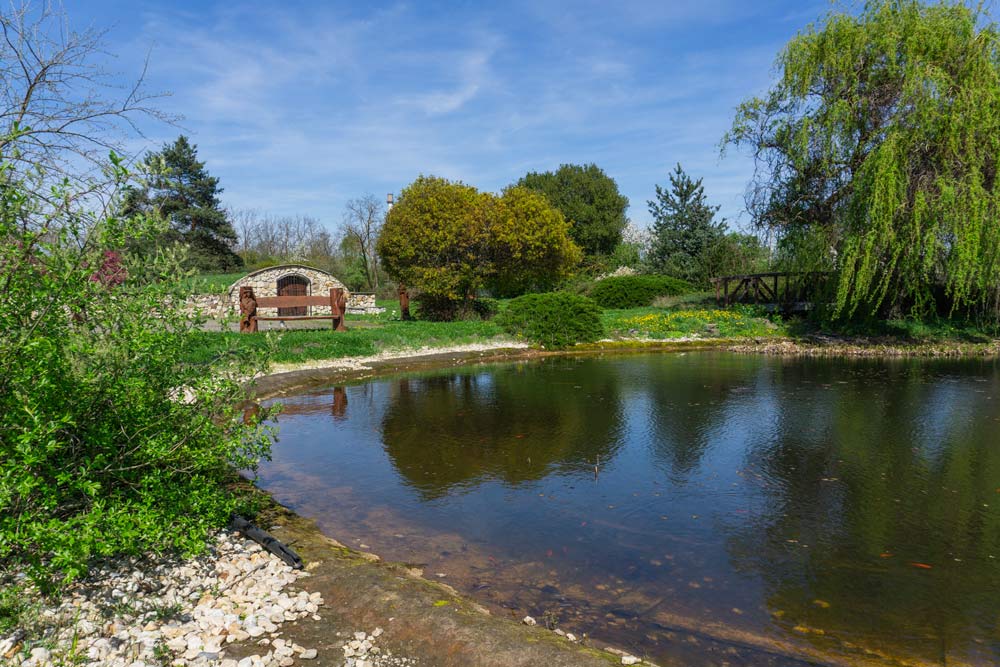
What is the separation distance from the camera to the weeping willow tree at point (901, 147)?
16656 millimetres

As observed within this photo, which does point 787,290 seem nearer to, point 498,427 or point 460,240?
point 460,240

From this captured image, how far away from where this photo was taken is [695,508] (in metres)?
6.20

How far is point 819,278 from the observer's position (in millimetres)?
20469

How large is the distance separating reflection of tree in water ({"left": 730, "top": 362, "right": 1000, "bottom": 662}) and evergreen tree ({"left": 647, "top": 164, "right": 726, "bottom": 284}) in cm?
2572

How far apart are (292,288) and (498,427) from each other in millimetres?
21787

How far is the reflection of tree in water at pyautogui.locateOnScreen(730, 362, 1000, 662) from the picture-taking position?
4.16 meters

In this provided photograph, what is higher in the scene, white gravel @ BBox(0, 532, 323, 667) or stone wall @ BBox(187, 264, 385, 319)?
stone wall @ BBox(187, 264, 385, 319)

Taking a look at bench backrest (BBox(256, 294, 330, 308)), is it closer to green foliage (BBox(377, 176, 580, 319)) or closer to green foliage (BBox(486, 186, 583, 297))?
green foliage (BBox(377, 176, 580, 319))

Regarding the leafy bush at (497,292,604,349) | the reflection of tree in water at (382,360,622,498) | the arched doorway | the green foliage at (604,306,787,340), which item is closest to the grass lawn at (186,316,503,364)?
the leafy bush at (497,292,604,349)

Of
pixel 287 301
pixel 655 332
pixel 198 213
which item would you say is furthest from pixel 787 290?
pixel 198 213

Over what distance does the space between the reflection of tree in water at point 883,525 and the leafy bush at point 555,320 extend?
1030 cm

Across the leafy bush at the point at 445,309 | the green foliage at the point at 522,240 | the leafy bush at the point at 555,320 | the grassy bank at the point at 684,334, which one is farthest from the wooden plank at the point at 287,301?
the green foliage at the point at 522,240

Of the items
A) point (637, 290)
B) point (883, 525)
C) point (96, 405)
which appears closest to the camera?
point (96, 405)

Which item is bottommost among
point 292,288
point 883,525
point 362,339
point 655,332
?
point 883,525
